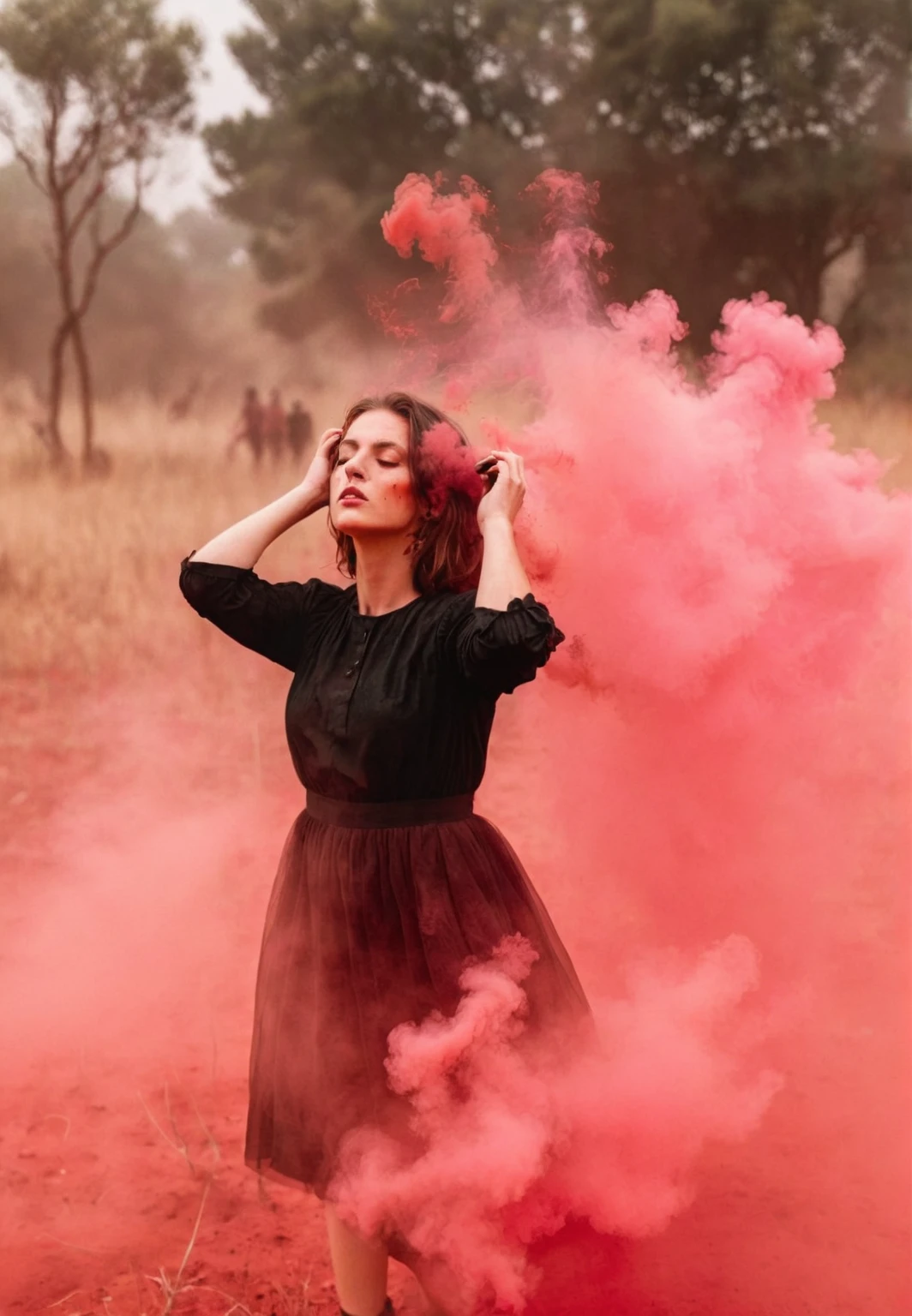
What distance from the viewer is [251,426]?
3.62m

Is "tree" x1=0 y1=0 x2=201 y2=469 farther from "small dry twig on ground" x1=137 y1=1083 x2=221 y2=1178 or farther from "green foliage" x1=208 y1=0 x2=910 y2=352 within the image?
"small dry twig on ground" x1=137 y1=1083 x2=221 y2=1178

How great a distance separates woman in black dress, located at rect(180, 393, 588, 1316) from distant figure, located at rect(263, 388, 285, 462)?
1.64 meters

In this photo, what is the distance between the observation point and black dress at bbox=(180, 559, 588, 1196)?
1.81m

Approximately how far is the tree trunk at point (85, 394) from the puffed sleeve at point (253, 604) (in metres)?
1.94

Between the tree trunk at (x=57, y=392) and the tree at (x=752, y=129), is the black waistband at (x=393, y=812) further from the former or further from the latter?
the tree at (x=752, y=129)

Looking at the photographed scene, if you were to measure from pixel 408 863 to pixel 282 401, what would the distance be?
2.08 m

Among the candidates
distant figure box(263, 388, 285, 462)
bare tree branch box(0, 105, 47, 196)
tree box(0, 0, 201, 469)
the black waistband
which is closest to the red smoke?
the black waistband

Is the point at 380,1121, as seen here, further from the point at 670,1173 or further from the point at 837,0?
the point at 837,0

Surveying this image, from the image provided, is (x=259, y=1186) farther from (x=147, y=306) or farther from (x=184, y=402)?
(x=147, y=306)

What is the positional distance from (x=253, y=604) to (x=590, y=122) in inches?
92.5

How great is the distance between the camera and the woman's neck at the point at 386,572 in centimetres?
192

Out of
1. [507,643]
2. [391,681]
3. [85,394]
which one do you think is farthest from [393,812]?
[85,394]

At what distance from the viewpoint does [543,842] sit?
342 centimetres

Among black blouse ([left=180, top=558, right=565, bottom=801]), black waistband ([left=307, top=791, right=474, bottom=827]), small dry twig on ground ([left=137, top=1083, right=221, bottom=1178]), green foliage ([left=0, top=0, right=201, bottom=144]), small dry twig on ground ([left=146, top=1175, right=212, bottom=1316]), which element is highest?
green foliage ([left=0, top=0, right=201, bottom=144])
